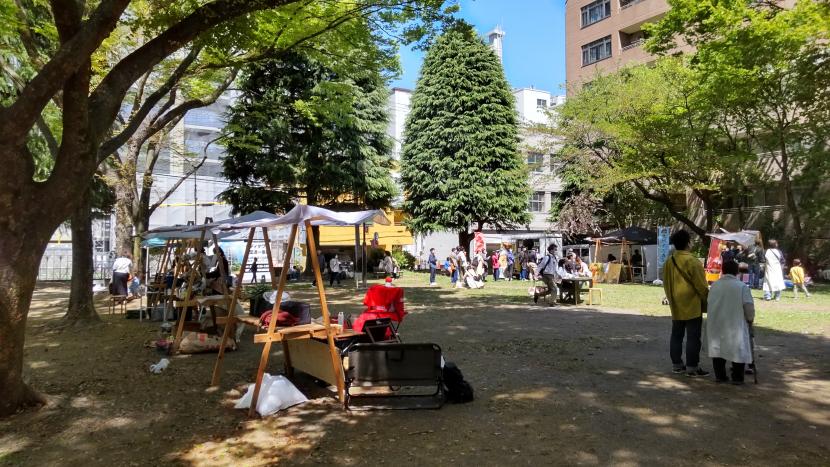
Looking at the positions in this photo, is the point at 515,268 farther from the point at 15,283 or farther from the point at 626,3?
the point at 15,283

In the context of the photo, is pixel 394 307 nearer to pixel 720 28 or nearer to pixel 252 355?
pixel 252 355

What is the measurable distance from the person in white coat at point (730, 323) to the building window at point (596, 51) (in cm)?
3904

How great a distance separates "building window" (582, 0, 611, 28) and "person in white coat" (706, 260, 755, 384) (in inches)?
1591

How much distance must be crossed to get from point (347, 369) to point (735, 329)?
4176 millimetres

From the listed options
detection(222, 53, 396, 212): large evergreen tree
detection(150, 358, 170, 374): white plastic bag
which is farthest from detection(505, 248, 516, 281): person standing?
detection(150, 358, 170, 374): white plastic bag

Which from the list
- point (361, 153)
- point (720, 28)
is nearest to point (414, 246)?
point (361, 153)

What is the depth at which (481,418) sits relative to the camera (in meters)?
5.20

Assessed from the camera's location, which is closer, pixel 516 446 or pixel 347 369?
pixel 516 446

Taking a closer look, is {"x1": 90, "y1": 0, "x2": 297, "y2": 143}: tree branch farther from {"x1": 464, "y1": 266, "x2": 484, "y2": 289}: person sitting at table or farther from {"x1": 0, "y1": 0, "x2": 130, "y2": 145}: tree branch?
{"x1": 464, "y1": 266, "x2": 484, "y2": 289}: person sitting at table

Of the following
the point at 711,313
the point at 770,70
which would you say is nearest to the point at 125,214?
the point at 711,313

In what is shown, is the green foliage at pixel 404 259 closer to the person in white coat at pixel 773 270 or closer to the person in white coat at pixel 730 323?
the person in white coat at pixel 773 270

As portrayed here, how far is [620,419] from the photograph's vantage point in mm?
5047

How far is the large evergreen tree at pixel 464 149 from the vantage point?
32.5 m

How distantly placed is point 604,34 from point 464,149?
57.3ft
